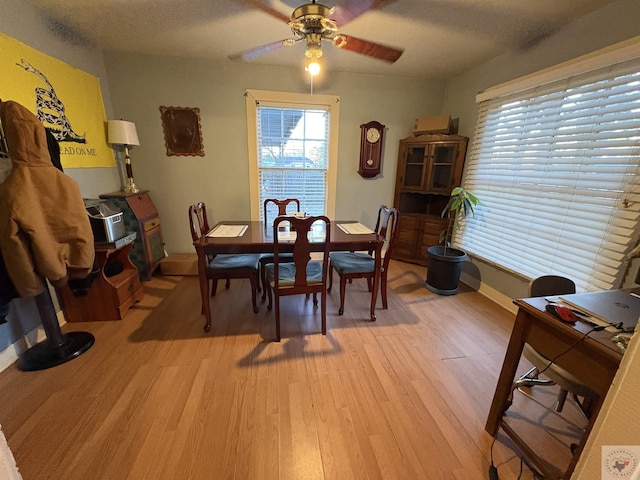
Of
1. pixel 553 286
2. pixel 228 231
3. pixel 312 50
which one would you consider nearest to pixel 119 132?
pixel 228 231

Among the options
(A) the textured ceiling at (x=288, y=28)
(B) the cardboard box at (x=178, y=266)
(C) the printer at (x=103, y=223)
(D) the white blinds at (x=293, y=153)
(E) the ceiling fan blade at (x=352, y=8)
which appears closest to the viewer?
(E) the ceiling fan blade at (x=352, y=8)

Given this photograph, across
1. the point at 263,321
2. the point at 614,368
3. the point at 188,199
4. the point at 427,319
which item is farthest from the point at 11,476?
the point at 188,199

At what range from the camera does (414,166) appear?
3371 millimetres

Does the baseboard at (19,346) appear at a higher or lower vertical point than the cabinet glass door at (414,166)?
lower

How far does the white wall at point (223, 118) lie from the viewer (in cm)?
281

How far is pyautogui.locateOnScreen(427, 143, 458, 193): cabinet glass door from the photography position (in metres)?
3.05

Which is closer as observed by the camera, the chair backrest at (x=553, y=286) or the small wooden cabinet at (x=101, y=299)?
the chair backrest at (x=553, y=286)

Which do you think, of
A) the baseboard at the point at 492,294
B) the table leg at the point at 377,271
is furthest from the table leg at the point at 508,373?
the baseboard at the point at 492,294

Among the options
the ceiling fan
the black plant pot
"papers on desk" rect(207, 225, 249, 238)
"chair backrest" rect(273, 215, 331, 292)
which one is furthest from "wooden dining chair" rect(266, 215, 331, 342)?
the black plant pot

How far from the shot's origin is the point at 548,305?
1039 millimetres

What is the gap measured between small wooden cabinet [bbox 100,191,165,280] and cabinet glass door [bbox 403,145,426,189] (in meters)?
3.18

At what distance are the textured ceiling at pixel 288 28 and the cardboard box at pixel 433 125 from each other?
22.0 inches

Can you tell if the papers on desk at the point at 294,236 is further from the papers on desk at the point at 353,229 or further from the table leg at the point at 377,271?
the table leg at the point at 377,271

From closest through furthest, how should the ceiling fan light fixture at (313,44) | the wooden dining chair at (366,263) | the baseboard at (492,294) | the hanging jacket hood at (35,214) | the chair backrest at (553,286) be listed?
1. the hanging jacket hood at (35,214)
2. the chair backrest at (553,286)
3. the ceiling fan light fixture at (313,44)
4. the wooden dining chair at (366,263)
5. the baseboard at (492,294)
